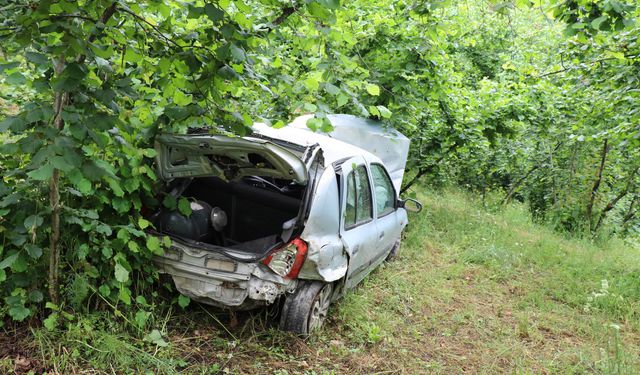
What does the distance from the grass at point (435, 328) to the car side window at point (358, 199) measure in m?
0.87

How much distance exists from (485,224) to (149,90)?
7.29 metres

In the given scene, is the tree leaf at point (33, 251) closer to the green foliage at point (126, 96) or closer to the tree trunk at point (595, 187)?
the green foliage at point (126, 96)

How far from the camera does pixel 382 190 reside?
5.96 metres

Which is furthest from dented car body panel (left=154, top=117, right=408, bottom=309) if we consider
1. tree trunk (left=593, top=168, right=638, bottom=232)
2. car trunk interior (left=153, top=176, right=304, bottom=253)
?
tree trunk (left=593, top=168, right=638, bottom=232)

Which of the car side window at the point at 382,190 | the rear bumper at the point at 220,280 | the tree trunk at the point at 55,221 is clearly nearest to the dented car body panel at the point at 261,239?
the rear bumper at the point at 220,280

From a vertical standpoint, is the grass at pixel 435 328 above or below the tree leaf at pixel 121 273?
below

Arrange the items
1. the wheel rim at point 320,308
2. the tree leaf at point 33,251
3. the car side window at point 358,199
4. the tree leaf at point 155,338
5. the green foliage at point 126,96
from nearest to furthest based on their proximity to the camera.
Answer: the green foliage at point 126,96
the tree leaf at point 33,251
the tree leaf at point 155,338
the wheel rim at point 320,308
the car side window at point 358,199

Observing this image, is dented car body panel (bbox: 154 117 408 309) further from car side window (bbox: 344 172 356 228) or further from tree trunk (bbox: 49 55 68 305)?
tree trunk (bbox: 49 55 68 305)

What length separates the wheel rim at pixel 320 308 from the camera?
4387mm

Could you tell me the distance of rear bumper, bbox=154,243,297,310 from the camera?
158 inches

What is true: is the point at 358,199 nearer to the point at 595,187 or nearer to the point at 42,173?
the point at 42,173

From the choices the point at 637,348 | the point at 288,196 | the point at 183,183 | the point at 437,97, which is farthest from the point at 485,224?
the point at 183,183

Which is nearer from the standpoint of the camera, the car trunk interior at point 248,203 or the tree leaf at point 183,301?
the tree leaf at point 183,301

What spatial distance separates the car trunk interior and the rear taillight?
75 cm
